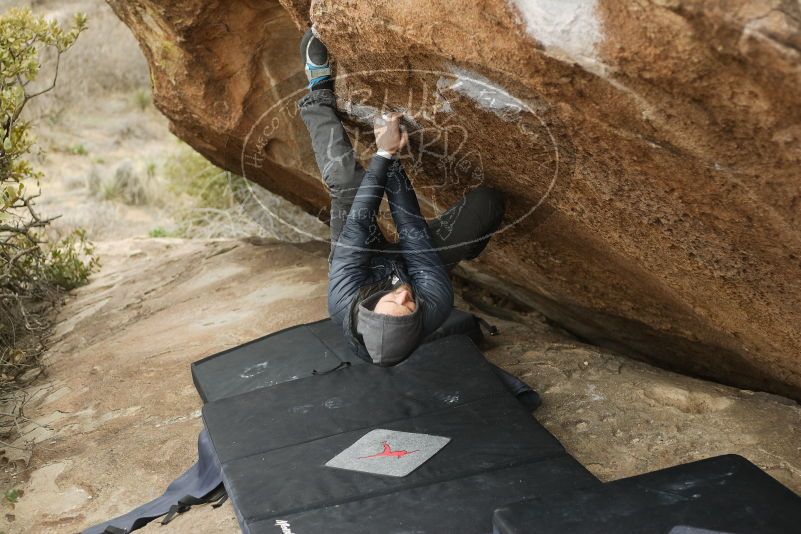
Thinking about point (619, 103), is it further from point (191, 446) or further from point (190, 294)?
point (190, 294)

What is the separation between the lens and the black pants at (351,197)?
10.2 ft

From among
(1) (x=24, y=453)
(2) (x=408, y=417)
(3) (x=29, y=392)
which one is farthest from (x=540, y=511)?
(3) (x=29, y=392)

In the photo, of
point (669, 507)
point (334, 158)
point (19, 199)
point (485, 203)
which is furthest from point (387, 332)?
point (19, 199)

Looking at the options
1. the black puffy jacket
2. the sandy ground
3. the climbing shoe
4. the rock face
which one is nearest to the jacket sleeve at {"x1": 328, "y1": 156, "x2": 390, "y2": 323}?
the black puffy jacket

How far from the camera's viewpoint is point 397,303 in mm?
2785

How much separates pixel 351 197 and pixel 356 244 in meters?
0.21

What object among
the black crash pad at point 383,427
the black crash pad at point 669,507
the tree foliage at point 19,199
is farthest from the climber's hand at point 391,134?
the tree foliage at point 19,199

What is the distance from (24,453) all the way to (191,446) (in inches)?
30.2

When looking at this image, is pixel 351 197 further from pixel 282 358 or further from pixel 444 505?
pixel 444 505

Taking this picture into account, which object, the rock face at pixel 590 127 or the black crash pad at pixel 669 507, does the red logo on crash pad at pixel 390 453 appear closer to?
the black crash pad at pixel 669 507

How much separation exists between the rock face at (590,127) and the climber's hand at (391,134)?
72 mm

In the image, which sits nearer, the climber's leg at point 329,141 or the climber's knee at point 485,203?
the climber's leg at point 329,141

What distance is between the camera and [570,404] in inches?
132

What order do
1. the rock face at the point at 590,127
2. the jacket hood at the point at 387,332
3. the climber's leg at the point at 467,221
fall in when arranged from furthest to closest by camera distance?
the climber's leg at the point at 467,221 < the jacket hood at the point at 387,332 < the rock face at the point at 590,127
